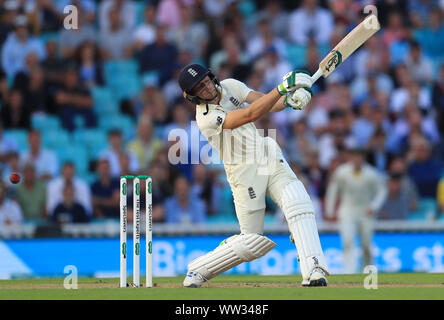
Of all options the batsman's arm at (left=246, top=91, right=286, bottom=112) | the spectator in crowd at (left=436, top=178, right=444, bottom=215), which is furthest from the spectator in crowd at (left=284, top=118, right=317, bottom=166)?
the batsman's arm at (left=246, top=91, right=286, bottom=112)

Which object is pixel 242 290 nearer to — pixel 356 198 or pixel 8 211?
pixel 356 198

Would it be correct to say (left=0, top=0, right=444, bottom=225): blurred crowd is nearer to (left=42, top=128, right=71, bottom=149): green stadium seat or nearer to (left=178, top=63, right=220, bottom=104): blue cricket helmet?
(left=42, top=128, right=71, bottom=149): green stadium seat

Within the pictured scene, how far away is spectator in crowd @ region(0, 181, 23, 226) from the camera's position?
1349 cm

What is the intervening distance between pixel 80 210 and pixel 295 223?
18.8 feet

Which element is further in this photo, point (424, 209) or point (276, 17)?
point (276, 17)

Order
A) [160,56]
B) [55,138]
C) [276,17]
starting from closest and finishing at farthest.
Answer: [55,138], [160,56], [276,17]

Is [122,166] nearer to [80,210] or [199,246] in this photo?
[80,210]

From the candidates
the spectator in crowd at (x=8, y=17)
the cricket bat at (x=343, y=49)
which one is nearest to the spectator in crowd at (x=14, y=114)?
the spectator in crowd at (x=8, y=17)

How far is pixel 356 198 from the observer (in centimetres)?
1373

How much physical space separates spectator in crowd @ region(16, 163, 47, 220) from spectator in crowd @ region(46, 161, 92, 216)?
0.12 m

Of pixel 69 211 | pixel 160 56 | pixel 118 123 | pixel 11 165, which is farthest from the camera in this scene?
pixel 160 56

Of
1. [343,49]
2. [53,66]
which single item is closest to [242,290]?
[343,49]

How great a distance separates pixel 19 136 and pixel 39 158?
85 centimetres
